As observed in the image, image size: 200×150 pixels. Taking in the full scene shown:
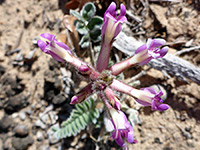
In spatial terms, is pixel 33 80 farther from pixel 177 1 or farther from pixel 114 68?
pixel 177 1

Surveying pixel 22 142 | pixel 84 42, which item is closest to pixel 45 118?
pixel 22 142

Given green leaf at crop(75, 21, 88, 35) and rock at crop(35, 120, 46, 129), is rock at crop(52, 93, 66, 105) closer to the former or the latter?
rock at crop(35, 120, 46, 129)

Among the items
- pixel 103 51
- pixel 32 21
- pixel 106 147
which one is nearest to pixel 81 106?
pixel 106 147

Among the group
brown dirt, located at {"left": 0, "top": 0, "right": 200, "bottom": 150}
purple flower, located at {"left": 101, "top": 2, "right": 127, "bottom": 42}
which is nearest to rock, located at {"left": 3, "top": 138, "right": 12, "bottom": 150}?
brown dirt, located at {"left": 0, "top": 0, "right": 200, "bottom": 150}

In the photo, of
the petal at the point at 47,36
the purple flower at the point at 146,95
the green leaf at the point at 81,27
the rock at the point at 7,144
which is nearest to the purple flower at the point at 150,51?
the purple flower at the point at 146,95

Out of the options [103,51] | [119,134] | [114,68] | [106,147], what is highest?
[103,51]

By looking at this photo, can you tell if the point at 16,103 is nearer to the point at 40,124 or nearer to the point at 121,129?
the point at 40,124
